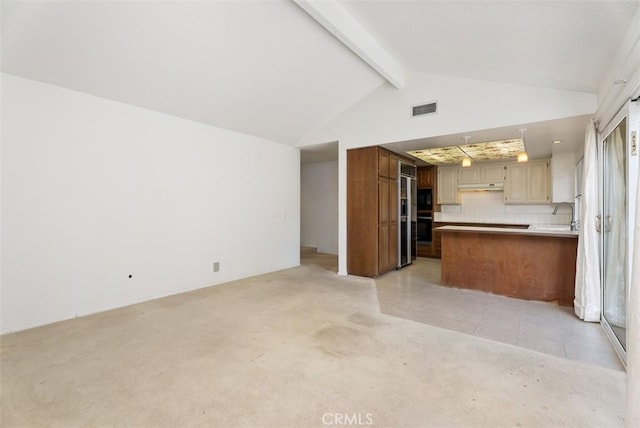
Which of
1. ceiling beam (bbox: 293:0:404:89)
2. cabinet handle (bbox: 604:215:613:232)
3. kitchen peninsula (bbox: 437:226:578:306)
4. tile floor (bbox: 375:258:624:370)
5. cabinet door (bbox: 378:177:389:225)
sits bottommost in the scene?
tile floor (bbox: 375:258:624:370)

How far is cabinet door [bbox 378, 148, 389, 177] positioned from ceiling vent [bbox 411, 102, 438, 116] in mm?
874

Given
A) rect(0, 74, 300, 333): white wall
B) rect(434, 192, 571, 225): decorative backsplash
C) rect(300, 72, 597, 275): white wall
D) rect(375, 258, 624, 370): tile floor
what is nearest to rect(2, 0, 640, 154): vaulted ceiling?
rect(300, 72, 597, 275): white wall

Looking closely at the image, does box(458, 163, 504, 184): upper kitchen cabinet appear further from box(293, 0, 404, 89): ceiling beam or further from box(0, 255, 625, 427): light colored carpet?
box(0, 255, 625, 427): light colored carpet

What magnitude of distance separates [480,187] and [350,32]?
4.95 m

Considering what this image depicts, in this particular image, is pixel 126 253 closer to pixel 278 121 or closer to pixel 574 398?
pixel 278 121

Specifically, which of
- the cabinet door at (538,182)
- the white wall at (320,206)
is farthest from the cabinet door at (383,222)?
the cabinet door at (538,182)

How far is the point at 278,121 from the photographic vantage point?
207 inches

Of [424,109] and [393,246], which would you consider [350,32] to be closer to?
[424,109]

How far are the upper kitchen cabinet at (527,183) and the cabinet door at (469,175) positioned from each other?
59 cm

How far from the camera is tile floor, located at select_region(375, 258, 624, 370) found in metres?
2.70

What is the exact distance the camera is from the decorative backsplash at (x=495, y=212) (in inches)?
243

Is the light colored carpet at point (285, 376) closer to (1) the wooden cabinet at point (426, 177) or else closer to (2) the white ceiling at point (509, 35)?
(2) the white ceiling at point (509, 35)

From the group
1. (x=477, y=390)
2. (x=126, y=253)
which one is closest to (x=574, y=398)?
(x=477, y=390)

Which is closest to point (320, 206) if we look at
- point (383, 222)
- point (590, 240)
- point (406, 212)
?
point (406, 212)
